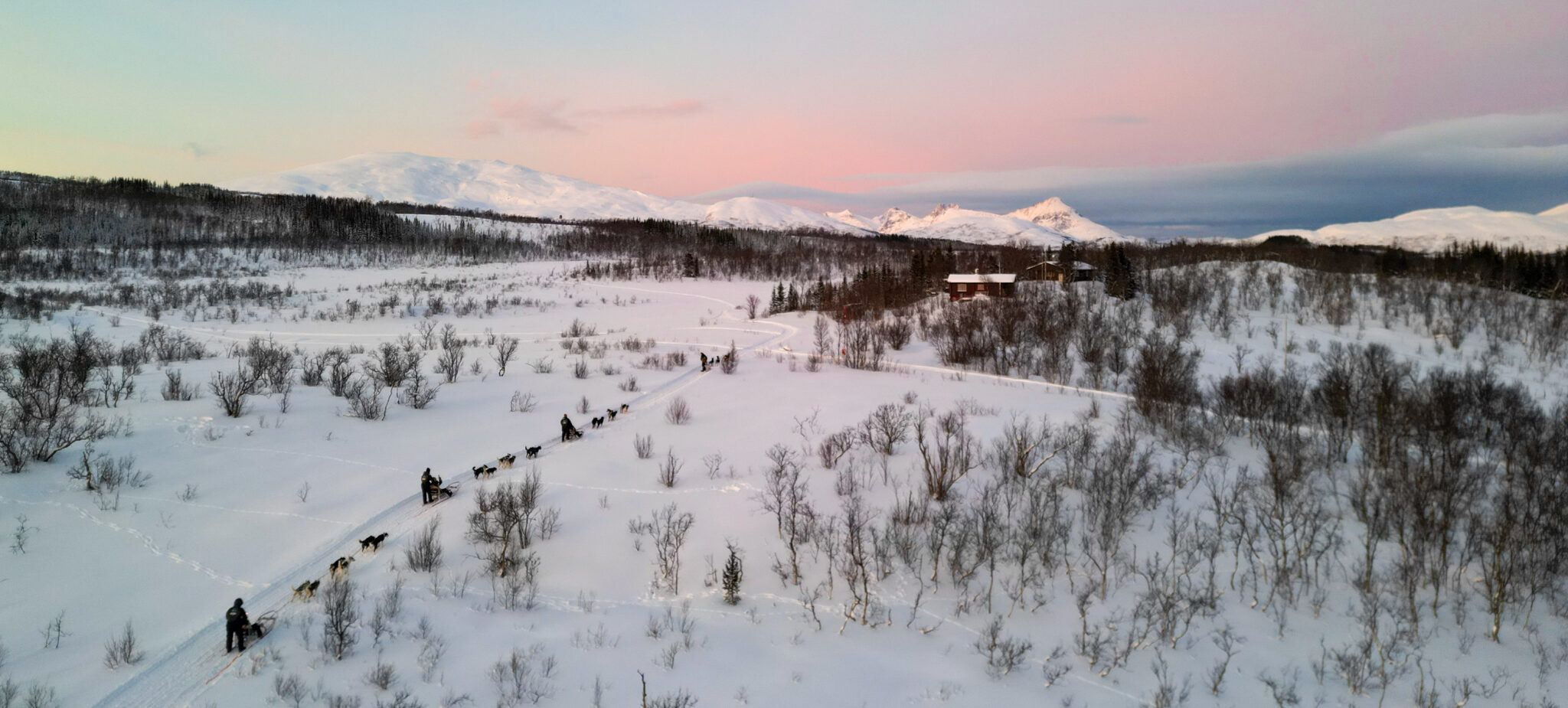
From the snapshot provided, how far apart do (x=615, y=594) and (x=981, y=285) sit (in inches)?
1816

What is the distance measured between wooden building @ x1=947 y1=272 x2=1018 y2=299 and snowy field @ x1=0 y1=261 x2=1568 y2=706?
3583 cm

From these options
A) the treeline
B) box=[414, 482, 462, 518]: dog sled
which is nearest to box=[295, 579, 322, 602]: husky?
box=[414, 482, 462, 518]: dog sled

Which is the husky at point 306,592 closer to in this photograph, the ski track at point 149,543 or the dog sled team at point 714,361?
the ski track at point 149,543

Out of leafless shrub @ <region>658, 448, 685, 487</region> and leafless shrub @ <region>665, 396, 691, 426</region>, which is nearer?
leafless shrub @ <region>658, 448, 685, 487</region>

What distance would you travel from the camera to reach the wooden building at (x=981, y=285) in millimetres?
47656

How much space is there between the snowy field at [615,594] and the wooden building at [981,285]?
35.8 metres

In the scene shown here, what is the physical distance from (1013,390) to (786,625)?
14248mm

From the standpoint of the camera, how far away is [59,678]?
5.36 m

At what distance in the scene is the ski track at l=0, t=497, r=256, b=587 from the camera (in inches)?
280

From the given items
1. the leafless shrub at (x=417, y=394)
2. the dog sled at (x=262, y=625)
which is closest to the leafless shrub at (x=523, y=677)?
the dog sled at (x=262, y=625)

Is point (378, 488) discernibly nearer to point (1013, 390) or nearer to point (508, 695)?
point (508, 695)

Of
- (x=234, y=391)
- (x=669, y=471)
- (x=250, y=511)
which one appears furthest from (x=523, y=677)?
(x=234, y=391)

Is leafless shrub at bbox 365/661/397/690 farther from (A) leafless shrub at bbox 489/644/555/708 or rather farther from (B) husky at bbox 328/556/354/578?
(B) husky at bbox 328/556/354/578

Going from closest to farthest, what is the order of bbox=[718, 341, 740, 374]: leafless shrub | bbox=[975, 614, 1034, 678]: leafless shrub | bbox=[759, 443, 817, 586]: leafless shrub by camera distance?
bbox=[975, 614, 1034, 678]: leafless shrub, bbox=[759, 443, 817, 586]: leafless shrub, bbox=[718, 341, 740, 374]: leafless shrub
